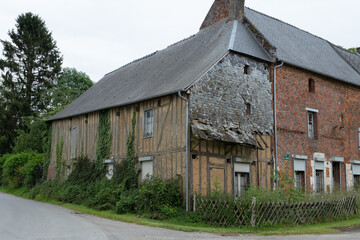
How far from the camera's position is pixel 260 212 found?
14.0 meters

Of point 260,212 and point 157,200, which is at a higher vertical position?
point 157,200

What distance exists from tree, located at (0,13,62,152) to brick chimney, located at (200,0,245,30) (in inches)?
927

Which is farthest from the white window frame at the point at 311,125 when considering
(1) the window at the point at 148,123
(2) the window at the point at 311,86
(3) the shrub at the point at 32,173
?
(3) the shrub at the point at 32,173

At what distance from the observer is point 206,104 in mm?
17344

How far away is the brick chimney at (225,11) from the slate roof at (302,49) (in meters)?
0.69

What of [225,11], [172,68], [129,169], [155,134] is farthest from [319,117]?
[129,169]

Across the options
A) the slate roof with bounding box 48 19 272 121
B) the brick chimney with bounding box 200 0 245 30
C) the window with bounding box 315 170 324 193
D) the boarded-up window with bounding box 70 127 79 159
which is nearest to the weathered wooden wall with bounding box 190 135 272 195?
the slate roof with bounding box 48 19 272 121

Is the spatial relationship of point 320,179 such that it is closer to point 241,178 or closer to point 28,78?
point 241,178

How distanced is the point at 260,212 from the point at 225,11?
12.7m

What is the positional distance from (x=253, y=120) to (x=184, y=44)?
24.9 ft

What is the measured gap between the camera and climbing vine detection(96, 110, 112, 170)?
21609 mm

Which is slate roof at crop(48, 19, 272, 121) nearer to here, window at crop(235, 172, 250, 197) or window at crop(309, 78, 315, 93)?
window at crop(309, 78, 315, 93)

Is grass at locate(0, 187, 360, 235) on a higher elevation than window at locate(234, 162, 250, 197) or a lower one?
lower

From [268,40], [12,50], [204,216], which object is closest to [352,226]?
[204,216]
